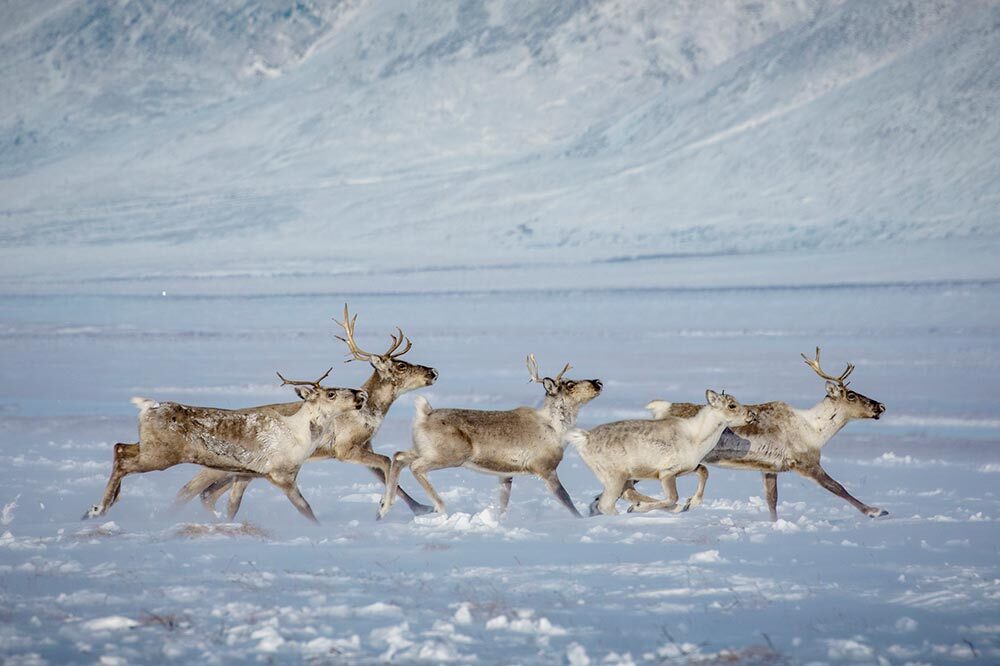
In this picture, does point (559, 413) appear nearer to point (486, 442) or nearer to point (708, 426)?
point (486, 442)

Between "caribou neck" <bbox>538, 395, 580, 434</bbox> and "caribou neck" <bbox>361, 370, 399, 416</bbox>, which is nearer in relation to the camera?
"caribou neck" <bbox>538, 395, 580, 434</bbox>

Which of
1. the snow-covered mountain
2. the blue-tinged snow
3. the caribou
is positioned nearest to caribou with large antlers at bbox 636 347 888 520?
the caribou

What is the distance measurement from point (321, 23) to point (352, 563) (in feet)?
544

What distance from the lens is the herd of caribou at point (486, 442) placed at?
10.2 m

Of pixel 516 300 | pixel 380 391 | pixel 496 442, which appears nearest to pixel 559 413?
pixel 496 442

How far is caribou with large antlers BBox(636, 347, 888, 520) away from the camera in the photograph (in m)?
10.9

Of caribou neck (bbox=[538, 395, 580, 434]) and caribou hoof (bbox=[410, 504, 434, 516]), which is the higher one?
caribou neck (bbox=[538, 395, 580, 434])

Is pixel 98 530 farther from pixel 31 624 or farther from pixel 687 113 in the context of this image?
pixel 687 113

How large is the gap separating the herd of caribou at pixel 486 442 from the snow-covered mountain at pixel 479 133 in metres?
48.1

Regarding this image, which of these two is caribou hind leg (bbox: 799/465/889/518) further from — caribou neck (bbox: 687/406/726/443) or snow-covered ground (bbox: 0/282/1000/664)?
caribou neck (bbox: 687/406/726/443)

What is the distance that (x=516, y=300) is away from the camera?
4328 centimetres

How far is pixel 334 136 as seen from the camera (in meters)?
132

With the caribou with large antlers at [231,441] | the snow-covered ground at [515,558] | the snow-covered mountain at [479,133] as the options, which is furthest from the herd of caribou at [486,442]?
the snow-covered mountain at [479,133]

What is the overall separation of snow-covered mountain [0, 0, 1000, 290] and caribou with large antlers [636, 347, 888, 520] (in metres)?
49.0
